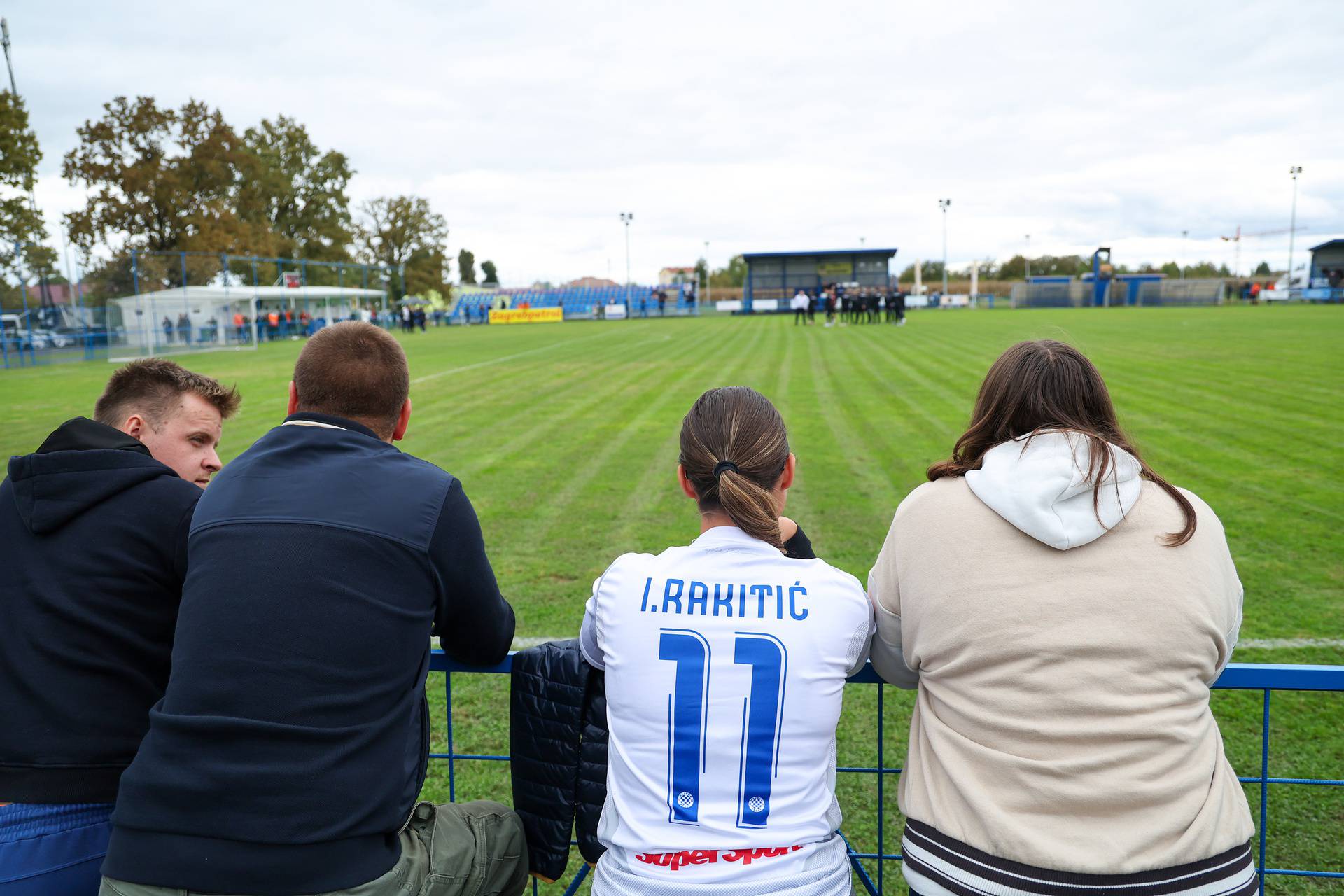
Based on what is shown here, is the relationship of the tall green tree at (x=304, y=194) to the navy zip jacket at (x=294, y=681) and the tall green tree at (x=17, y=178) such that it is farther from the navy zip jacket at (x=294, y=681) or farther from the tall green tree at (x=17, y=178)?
the navy zip jacket at (x=294, y=681)

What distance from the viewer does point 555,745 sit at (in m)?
2.13

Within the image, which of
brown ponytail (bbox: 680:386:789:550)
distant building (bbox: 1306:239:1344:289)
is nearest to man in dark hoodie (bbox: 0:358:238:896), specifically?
brown ponytail (bbox: 680:386:789:550)

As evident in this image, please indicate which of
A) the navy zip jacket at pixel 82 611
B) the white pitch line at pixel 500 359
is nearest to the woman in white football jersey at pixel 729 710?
the navy zip jacket at pixel 82 611

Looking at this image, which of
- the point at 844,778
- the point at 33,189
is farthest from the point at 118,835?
the point at 33,189

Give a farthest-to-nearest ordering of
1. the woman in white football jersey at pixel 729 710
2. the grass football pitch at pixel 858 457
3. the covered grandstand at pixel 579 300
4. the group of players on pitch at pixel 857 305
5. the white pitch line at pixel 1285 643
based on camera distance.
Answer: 1. the covered grandstand at pixel 579 300
2. the group of players on pitch at pixel 857 305
3. the white pitch line at pixel 1285 643
4. the grass football pitch at pixel 858 457
5. the woman in white football jersey at pixel 729 710

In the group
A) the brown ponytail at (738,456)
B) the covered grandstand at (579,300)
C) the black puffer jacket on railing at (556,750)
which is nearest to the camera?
the brown ponytail at (738,456)

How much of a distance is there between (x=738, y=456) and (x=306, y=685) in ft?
3.18

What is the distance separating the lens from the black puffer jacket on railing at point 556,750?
82.6 inches

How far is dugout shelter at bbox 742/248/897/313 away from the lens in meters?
62.2

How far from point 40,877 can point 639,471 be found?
277 inches

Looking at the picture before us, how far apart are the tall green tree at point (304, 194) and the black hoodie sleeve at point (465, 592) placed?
60809 mm

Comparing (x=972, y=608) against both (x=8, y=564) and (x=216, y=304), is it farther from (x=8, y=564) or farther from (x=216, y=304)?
(x=216, y=304)

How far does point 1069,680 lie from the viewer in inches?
A: 65.0

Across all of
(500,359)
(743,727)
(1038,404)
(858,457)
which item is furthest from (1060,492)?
(500,359)
